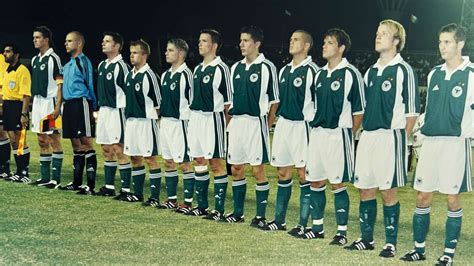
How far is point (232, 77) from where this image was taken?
8.02 m

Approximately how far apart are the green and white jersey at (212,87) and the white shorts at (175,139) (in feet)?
1.82

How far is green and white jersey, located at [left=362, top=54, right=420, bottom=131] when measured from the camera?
6.41 metres

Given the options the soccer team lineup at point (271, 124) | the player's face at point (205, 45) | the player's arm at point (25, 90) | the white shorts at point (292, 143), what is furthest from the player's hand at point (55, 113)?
the white shorts at point (292, 143)

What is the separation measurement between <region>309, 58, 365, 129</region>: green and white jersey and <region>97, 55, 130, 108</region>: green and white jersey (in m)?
3.20

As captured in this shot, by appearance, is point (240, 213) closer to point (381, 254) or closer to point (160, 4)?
point (381, 254)

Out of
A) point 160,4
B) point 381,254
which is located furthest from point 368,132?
point 160,4

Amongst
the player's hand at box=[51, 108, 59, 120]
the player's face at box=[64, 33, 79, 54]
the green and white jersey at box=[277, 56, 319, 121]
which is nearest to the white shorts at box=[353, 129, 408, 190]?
the green and white jersey at box=[277, 56, 319, 121]

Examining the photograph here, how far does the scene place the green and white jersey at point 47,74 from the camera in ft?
33.6

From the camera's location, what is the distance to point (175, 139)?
8.87m

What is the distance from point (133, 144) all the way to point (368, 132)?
3.50 m

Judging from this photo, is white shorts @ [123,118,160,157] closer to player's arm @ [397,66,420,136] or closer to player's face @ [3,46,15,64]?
player's face @ [3,46,15,64]

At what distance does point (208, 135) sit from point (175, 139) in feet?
2.07

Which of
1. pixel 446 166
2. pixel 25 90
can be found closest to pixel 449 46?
pixel 446 166

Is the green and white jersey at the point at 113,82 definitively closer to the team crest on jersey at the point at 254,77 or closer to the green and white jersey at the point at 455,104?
the team crest on jersey at the point at 254,77
